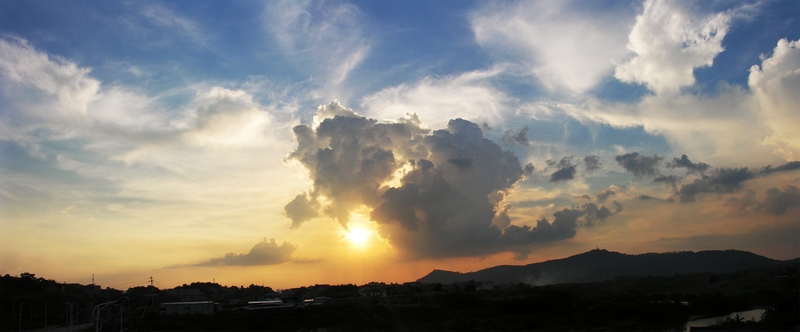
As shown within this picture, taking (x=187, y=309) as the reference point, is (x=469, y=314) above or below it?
below

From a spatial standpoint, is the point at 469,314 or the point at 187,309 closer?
the point at 187,309

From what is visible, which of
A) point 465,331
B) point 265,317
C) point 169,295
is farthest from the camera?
point 169,295

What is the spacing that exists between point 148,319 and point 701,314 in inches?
3392

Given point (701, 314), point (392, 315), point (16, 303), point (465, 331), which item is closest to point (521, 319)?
point (465, 331)

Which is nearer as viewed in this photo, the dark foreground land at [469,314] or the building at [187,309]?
the dark foreground land at [469,314]

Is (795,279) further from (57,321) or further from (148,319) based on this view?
(57,321)

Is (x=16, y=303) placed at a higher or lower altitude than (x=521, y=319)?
higher

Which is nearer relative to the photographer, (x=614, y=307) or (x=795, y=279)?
(x=614, y=307)

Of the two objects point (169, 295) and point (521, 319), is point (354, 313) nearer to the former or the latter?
point (521, 319)

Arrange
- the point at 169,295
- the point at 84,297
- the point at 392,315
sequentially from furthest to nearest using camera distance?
the point at 169,295 < the point at 84,297 < the point at 392,315

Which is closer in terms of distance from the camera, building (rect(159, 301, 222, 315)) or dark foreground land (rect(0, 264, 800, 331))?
dark foreground land (rect(0, 264, 800, 331))

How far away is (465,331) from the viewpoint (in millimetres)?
69000

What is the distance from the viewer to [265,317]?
7719 centimetres

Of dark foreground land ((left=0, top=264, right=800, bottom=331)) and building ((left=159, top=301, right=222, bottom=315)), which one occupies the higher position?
building ((left=159, top=301, right=222, bottom=315))
